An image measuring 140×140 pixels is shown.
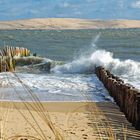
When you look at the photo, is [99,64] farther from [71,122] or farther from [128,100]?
[71,122]

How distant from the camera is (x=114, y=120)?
32.7 ft

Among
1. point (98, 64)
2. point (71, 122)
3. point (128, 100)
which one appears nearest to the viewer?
point (71, 122)

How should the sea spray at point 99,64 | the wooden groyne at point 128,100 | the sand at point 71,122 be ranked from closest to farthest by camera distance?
the sand at point 71,122
the wooden groyne at point 128,100
the sea spray at point 99,64

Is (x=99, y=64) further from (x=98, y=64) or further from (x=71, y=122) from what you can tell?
(x=71, y=122)

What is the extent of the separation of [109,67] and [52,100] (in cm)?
1390

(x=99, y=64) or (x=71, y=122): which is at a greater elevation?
(x=71, y=122)

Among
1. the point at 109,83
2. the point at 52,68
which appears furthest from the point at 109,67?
the point at 109,83

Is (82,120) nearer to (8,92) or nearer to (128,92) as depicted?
(128,92)

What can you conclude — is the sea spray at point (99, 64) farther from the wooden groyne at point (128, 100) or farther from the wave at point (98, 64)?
the wooden groyne at point (128, 100)

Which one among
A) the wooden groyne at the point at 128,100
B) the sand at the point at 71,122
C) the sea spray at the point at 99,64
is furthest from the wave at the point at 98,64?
the sand at the point at 71,122

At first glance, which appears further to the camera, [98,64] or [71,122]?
[98,64]

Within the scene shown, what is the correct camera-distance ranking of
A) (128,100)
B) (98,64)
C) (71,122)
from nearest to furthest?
(71,122) → (128,100) → (98,64)

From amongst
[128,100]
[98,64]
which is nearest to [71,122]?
[128,100]

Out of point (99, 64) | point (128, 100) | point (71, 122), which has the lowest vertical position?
point (99, 64)
